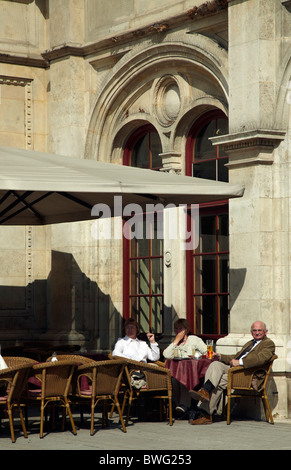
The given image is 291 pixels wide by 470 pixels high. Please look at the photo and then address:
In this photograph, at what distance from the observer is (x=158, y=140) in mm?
14281

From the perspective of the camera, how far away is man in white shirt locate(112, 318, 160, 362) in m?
11.5

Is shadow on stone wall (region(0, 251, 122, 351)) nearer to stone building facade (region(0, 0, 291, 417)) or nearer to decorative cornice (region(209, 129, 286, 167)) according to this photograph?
stone building facade (region(0, 0, 291, 417))

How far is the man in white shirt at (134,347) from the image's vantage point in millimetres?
11531

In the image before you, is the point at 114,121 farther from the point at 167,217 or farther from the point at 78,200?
the point at 78,200

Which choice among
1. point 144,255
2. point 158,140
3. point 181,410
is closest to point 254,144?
point 158,140

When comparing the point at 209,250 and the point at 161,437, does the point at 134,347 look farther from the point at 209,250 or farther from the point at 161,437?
the point at 209,250

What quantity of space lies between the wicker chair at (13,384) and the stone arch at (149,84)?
14.6ft

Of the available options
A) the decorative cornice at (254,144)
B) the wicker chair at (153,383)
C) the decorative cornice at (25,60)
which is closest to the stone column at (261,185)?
the decorative cornice at (254,144)

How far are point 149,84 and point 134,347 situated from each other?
420 centimetres

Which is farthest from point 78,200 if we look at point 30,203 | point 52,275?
point 52,275

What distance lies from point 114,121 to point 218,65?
260 cm
